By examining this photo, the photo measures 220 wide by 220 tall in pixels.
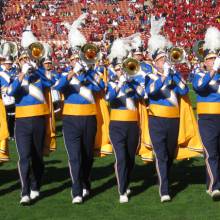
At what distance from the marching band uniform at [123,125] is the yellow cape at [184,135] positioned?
51cm

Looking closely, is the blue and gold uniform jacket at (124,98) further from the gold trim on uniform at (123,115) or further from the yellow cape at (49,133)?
the yellow cape at (49,133)

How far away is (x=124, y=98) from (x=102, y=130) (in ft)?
2.65

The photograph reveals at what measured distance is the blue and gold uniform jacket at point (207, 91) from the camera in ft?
24.1

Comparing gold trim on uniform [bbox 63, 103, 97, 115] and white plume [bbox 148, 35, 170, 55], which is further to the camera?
white plume [bbox 148, 35, 170, 55]

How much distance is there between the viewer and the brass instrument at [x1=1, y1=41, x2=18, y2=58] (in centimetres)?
806

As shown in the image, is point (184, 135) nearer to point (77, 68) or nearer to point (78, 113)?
point (78, 113)

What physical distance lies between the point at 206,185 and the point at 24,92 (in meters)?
2.68

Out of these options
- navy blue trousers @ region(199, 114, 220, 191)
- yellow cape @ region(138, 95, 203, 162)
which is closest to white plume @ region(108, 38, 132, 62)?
yellow cape @ region(138, 95, 203, 162)

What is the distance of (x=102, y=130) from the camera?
817cm

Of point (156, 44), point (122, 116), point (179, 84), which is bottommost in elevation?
point (122, 116)

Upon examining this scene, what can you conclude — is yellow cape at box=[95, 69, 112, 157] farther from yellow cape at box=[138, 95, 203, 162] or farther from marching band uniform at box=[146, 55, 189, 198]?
marching band uniform at box=[146, 55, 189, 198]

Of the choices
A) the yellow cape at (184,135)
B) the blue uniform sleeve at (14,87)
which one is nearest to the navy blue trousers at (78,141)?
the blue uniform sleeve at (14,87)

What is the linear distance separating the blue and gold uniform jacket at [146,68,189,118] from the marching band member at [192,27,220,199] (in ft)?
0.89

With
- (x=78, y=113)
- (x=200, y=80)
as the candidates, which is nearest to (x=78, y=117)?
(x=78, y=113)
